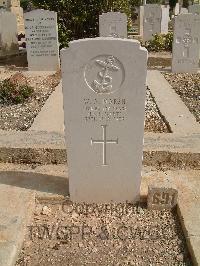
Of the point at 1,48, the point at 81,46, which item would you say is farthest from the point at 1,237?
the point at 1,48

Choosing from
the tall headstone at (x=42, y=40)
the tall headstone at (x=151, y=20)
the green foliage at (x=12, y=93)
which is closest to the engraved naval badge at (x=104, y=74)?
the green foliage at (x=12, y=93)

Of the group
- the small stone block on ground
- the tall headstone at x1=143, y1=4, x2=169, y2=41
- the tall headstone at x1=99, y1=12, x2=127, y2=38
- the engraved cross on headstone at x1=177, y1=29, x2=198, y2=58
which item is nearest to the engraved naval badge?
the small stone block on ground

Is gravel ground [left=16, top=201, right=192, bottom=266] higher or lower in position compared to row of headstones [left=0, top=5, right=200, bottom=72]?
lower

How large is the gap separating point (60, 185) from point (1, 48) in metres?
9.12

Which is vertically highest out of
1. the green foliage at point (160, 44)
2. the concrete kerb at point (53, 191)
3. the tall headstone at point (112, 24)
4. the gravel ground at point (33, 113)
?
the tall headstone at point (112, 24)

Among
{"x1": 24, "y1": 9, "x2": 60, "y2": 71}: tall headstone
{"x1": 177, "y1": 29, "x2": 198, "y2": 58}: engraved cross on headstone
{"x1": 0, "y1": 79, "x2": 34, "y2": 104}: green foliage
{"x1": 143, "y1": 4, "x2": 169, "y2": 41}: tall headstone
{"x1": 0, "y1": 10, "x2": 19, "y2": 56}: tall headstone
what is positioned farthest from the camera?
{"x1": 143, "y1": 4, "x2": 169, "y2": 41}: tall headstone

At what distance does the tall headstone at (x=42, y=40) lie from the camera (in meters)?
9.61

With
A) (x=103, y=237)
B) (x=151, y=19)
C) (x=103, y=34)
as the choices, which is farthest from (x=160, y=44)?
(x=103, y=237)

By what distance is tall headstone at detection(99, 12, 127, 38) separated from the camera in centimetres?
1109

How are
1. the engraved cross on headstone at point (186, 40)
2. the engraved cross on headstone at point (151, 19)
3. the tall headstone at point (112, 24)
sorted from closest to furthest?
the engraved cross on headstone at point (186, 40)
the tall headstone at point (112, 24)
the engraved cross on headstone at point (151, 19)

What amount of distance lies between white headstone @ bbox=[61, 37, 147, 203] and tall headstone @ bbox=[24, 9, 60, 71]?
6939mm

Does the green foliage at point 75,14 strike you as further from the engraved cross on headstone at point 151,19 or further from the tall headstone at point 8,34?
the engraved cross on headstone at point 151,19

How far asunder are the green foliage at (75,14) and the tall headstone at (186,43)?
407 cm

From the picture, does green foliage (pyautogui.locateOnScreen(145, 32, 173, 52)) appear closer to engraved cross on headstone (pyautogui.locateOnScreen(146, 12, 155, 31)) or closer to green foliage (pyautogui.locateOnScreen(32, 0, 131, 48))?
green foliage (pyautogui.locateOnScreen(32, 0, 131, 48))
